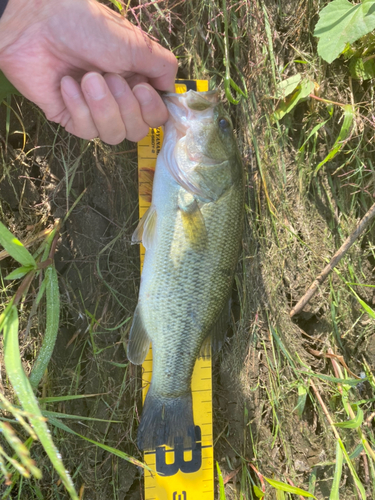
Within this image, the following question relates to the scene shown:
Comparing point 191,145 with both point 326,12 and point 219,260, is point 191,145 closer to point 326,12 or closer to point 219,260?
point 219,260

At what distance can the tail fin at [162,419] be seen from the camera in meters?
1.84

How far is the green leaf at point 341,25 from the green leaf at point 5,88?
167 centimetres

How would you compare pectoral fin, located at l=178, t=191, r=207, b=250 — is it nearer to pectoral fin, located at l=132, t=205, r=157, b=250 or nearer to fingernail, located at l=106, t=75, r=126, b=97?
pectoral fin, located at l=132, t=205, r=157, b=250

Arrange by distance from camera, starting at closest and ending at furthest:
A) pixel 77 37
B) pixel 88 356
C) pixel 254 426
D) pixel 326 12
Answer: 1. pixel 77 37
2. pixel 326 12
3. pixel 88 356
4. pixel 254 426

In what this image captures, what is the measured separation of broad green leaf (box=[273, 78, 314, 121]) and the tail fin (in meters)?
1.75

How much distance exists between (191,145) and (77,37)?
660 millimetres

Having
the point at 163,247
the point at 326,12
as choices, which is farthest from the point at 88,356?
the point at 326,12

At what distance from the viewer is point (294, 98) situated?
84.4 inches

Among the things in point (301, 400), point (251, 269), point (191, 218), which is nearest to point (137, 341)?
point (191, 218)

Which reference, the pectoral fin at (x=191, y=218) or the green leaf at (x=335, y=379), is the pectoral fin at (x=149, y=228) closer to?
the pectoral fin at (x=191, y=218)

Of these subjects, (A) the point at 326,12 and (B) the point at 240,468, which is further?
(B) the point at 240,468

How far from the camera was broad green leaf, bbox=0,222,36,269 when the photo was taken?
4.73 feet

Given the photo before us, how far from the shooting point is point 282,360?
2.24m

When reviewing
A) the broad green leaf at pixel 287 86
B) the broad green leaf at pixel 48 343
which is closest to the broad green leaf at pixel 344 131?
the broad green leaf at pixel 287 86
